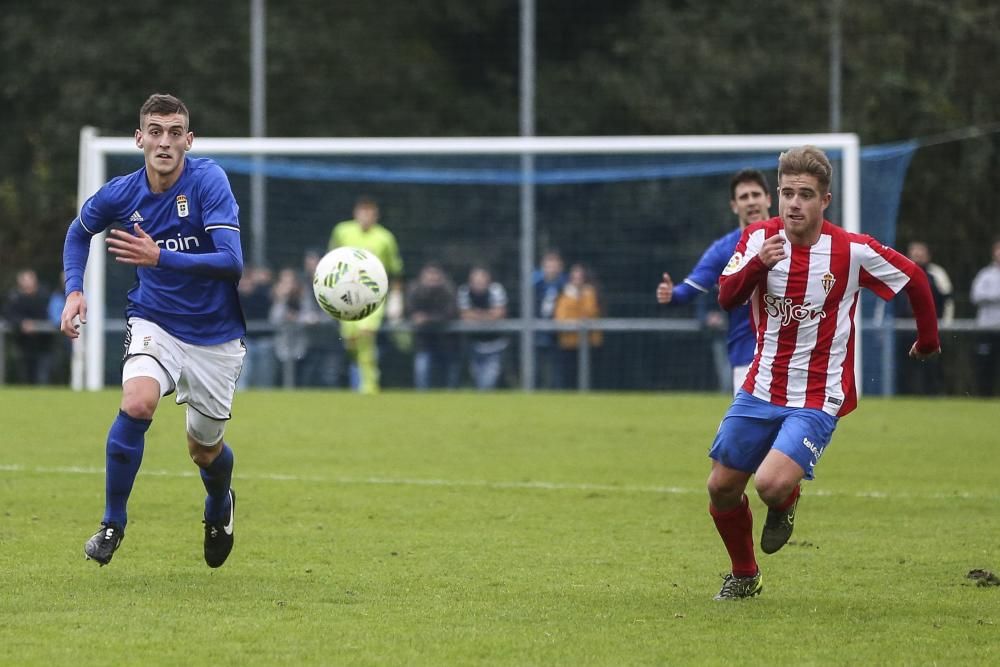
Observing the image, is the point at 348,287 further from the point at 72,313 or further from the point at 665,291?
the point at 665,291

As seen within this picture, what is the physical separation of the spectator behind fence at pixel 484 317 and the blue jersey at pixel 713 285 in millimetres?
10259

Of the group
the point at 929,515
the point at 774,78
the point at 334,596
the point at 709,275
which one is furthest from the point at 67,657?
the point at 774,78

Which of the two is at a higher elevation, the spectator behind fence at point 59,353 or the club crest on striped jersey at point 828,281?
the club crest on striped jersey at point 828,281

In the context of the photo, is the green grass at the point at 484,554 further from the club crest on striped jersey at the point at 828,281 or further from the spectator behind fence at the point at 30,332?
the spectator behind fence at the point at 30,332

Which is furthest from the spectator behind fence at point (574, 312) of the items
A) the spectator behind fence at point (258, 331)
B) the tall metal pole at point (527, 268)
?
the spectator behind fence at point (258, 331)

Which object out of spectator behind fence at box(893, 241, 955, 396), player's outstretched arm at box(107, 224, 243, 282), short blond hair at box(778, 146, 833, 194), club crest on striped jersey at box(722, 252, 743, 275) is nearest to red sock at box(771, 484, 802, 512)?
Result: club crest on striped jersey at box(722, 252, 743, 275)

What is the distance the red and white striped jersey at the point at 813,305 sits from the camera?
671cm

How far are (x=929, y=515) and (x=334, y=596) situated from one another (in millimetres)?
4428

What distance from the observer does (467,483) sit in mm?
11023

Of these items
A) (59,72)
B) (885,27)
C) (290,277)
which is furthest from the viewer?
(59,72)

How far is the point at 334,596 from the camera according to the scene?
6.66 m

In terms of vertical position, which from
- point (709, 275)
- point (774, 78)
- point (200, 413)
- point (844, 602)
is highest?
point (774, 78)

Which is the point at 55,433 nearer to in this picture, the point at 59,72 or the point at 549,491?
the point at 549,491

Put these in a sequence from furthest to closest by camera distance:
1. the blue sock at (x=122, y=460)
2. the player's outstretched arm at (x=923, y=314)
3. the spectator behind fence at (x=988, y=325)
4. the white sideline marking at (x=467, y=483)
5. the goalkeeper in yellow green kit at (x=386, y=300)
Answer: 1. the spectator behind fence at (x=988, y=325)
2. the goalkeeper in yellow green kit at (x=386, y=300)
3. the white sideline marking at (x=467, y=483)
4. the blue sock at (x=122, y=460)
5. the player's outstretched arm at (x=923, y=314)
